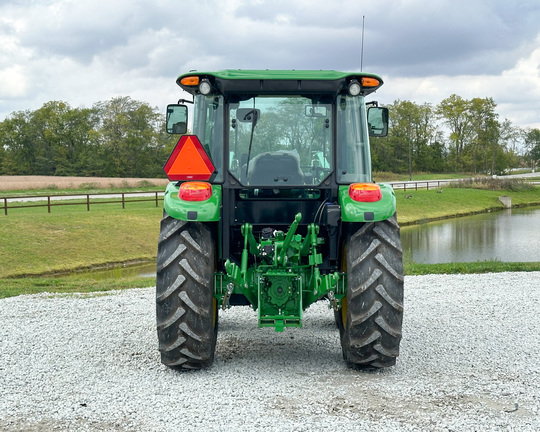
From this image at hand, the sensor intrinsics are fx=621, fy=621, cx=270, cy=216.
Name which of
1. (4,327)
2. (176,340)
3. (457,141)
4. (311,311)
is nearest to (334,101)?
(176,340)

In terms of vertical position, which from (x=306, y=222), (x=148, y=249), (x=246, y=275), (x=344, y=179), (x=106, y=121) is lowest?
(x=148, y=249)

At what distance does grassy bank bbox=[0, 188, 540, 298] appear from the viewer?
40.6ft

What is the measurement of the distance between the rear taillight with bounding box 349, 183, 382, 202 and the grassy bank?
6946 millimetres

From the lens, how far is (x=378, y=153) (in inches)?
3014

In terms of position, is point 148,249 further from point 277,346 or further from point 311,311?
point 277,346

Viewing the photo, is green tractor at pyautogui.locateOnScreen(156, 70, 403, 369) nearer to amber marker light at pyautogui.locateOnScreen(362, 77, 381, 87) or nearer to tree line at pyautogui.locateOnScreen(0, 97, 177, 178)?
amber marker light at pyautogui.locateOnScreen(362, 77, 381, 87)

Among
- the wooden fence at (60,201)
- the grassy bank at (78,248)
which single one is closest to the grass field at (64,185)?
the wooden fence at (60,201)

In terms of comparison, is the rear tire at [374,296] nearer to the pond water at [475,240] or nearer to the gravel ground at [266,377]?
the gravel ground at [266,377]

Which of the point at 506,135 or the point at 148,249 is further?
the point at 506,135

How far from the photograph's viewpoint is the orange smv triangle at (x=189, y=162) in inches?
203

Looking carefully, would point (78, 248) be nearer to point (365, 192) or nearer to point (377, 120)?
point (377, 120)

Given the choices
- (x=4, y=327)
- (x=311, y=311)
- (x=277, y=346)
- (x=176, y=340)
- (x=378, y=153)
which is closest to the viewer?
(x=176, y=340)

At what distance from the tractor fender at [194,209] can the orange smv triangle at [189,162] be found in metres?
0.20

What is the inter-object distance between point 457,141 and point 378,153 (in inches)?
427
